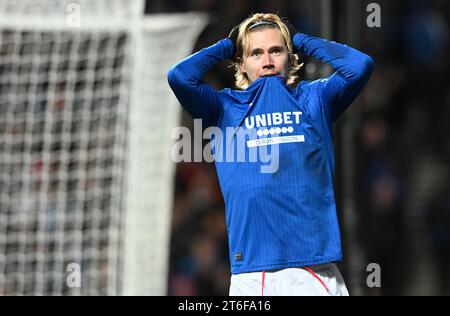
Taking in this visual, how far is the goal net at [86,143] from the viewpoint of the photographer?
5246 mm

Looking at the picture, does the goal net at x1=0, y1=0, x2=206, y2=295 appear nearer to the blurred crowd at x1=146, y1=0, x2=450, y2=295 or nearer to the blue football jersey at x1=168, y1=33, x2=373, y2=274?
the blurred crowd at x1=146, y1=0, x2=450, y2=295

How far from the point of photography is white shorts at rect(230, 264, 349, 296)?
2916 millimetres

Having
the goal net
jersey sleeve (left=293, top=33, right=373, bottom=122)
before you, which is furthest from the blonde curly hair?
the goal net

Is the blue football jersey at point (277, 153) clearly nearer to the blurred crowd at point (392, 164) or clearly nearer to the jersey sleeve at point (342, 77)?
the jersey sleeve at point (342, 77)

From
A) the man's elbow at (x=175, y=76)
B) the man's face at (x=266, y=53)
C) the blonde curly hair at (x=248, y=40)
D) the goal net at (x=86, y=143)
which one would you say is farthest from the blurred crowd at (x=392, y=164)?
the man's elbow at (x=175, y=76)

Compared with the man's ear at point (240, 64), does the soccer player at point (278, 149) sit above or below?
below

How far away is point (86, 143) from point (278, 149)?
106 inches

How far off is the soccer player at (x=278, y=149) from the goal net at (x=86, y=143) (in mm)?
2166

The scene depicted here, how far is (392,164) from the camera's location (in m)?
8.01

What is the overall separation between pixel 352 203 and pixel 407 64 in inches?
170

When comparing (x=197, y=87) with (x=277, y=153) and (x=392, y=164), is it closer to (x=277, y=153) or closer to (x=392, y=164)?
(x=277, y=153)

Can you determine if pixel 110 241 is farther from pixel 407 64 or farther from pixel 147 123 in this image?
pixel 407 64

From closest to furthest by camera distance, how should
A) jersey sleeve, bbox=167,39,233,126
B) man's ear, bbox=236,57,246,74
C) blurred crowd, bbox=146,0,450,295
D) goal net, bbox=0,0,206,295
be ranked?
jersey sleeve, bbox=167,39,233,126, man's ear, bbox=236,57,246,74, goal net, bbox=0,0,206,295, blurred crowd, bbox=146,0,450,295

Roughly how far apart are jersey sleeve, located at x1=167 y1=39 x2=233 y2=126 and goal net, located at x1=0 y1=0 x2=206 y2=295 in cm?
216
